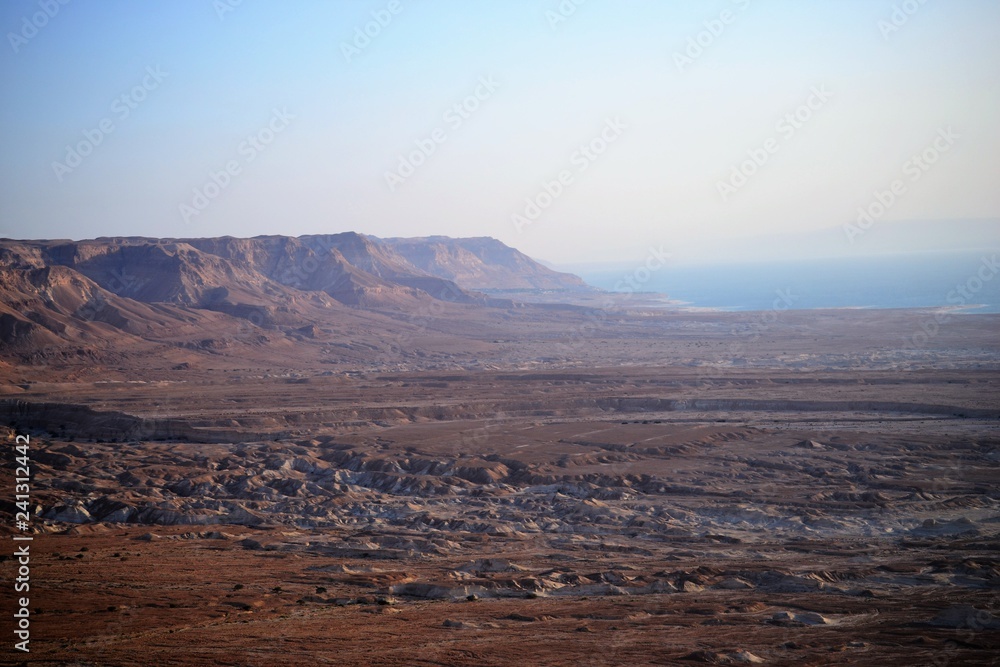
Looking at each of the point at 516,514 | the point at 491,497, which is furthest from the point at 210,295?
the point at 516,514

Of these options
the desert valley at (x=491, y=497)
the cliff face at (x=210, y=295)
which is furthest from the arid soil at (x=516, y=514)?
the cliff face at (x=210, y=295)

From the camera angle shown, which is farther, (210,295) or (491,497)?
(210,295)

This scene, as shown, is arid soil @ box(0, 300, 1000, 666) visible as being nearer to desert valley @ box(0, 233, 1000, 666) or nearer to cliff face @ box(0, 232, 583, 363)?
desert valley @ box(0, 233, 1000, 666)


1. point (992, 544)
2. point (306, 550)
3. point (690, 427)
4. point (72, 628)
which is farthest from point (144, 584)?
point (690, 427)

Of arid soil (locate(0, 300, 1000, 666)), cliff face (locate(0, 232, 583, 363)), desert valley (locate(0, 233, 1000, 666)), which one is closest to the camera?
arid soil (locate(0, 300, 1000, 666))

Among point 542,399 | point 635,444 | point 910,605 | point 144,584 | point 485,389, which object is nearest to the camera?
point 910,605

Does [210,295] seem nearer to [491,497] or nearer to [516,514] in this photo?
[491,497]

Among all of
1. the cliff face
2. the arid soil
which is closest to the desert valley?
the arid soil

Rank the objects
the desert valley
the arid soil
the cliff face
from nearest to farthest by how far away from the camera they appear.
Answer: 1. the arid soil
2. the desert valley
3. the cliff face

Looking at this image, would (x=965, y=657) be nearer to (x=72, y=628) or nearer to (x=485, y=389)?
(x=72, y=628)
